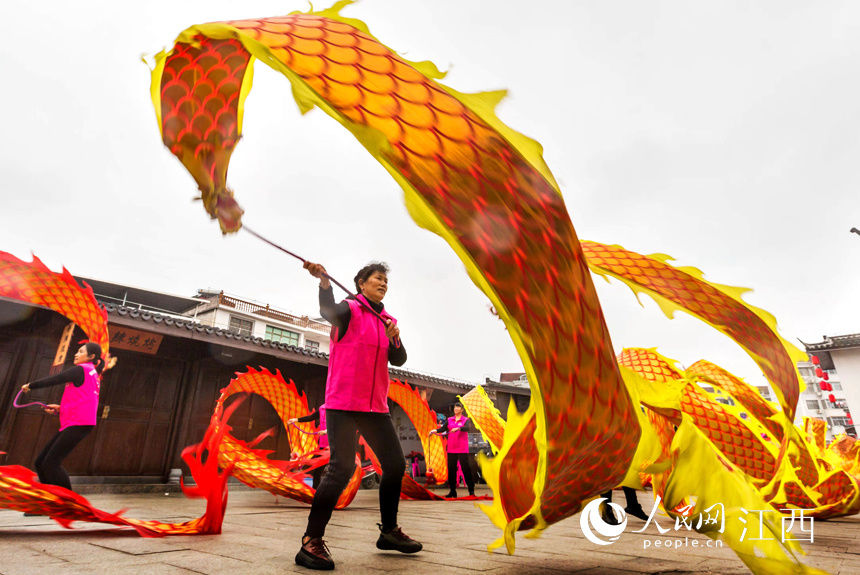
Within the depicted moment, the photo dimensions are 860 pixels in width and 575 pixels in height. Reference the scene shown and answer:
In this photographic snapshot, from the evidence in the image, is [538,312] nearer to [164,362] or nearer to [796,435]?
[796,435]

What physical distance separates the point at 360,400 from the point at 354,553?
2.43ft

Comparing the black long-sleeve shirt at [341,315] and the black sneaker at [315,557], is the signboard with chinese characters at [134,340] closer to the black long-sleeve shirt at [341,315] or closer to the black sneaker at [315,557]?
the black long-sleeve shirt at [341,315]

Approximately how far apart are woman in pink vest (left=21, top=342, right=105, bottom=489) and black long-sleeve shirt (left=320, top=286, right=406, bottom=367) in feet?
8.95

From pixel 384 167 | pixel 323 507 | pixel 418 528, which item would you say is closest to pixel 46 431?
pixel 418 528

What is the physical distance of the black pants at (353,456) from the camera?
2112 millimetres

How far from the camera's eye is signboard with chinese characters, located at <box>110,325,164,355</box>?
25.5 feet

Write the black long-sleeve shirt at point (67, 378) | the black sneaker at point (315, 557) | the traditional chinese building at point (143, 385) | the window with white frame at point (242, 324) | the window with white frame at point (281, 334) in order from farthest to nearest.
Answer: the window with white frame at point (281, 334) → the window with white frame at point (242, 324) → the traditional chinese building at point (143, 385) → the black long-sleeve shirt at point (67, 378) → the black sneaker at point (315, 557)

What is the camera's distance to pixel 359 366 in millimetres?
2316

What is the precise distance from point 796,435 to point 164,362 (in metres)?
9.09

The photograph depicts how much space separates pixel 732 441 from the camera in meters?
3.07

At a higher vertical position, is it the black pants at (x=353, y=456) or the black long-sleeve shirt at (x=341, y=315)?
the black long-sleeve shirt at (x=341, y=315)

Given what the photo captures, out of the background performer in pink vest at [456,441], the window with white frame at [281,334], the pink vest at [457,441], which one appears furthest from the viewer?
the window with white frame at [281,334]

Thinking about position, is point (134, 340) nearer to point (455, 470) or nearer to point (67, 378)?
point (67, 378)

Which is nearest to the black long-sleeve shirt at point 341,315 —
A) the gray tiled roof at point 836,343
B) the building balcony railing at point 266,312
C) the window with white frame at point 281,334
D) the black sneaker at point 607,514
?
the black sneaker at point 607,514
